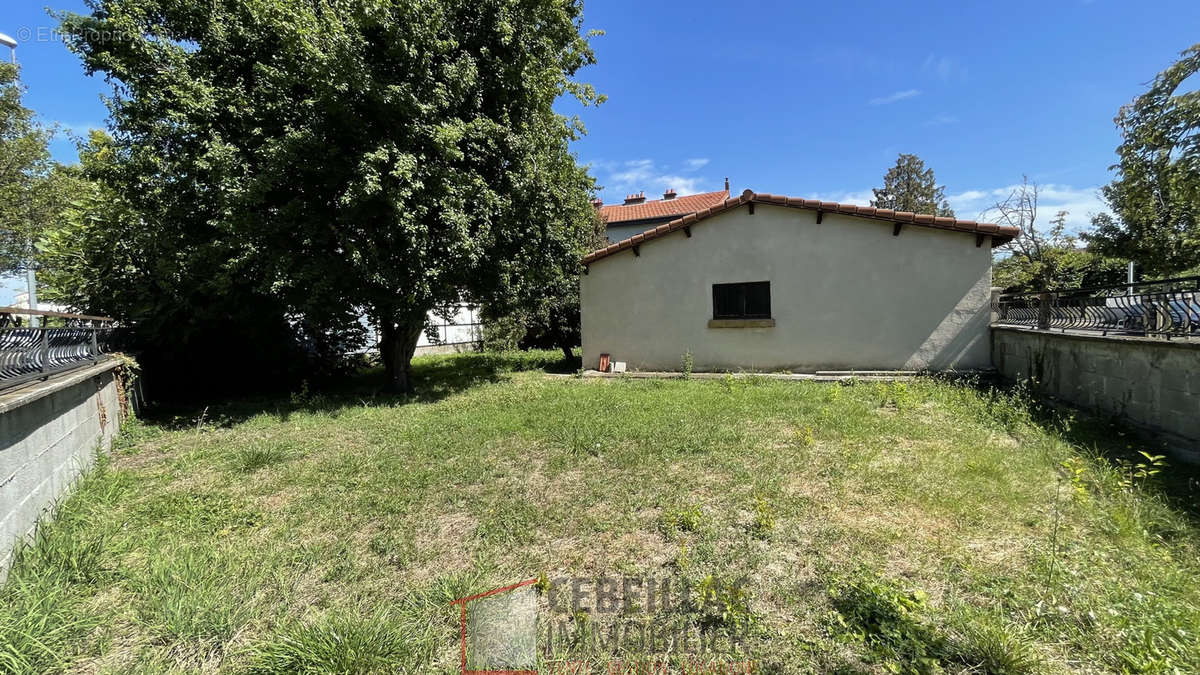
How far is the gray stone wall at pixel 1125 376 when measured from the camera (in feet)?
13.9

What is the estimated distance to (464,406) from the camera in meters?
7.31

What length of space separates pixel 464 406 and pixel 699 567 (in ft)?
17.7

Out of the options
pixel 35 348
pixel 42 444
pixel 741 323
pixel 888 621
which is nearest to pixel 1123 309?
pixel 741 323

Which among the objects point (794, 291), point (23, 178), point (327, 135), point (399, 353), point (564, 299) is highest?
point (23, 178)

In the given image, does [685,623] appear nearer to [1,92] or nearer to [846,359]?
[846,359]

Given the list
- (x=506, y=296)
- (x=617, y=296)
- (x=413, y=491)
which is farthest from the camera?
(x=617, y=296)

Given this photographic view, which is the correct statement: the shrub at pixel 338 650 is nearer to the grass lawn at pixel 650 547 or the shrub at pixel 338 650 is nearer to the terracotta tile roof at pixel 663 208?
the grass lawn at pixel 650 547

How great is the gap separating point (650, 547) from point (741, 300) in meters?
7.43

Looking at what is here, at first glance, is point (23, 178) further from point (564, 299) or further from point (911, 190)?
point (911, 190)

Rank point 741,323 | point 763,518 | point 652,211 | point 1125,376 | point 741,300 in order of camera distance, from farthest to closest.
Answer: point 652,211
point 741,300
point 741,323
point 1125,376
point 763,518

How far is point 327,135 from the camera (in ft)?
22.0

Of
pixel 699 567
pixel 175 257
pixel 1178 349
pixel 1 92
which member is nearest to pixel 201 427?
pixel 175 257

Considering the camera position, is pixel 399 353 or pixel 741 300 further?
pixel 741 300

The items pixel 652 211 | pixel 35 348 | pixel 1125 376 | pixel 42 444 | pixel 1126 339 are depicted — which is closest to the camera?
pixel 42 444
